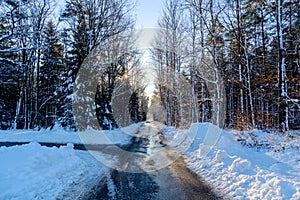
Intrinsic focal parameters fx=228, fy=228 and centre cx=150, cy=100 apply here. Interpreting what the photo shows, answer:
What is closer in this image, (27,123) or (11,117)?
(27,123)

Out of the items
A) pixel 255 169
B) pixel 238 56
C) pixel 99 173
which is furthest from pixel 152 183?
pixel 238 56

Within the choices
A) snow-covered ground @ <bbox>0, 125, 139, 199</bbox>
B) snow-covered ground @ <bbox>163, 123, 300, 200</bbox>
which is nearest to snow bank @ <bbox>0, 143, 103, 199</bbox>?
snow-covered ground @ <bbox>0, 125, 139, 199</bbox>

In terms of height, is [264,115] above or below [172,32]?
below

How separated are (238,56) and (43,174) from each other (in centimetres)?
1609

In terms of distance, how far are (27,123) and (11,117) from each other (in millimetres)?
5298

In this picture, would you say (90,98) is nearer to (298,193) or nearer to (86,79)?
(86,79)

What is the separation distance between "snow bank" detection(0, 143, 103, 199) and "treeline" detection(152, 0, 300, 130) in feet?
36.7

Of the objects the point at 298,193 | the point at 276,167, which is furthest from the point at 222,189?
the point at 276,167

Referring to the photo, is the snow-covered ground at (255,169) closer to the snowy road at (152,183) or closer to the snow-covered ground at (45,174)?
the snowy road at (152,183)

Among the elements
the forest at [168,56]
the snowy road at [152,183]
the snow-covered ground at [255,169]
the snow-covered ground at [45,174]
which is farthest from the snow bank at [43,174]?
the forest at [168,56]

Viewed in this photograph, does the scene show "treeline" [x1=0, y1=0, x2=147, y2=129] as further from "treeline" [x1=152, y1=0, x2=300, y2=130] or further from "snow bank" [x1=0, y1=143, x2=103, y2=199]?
"snow bank" [x1=0, y1=143, x2=103, y2=199]

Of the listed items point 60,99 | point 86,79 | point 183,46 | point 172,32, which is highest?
point 172,32

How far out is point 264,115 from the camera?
1530cm

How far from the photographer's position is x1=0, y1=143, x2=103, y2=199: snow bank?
15.9 ft
